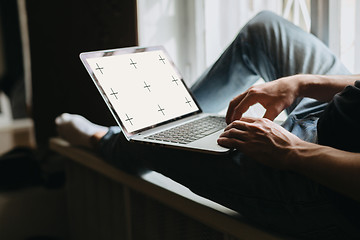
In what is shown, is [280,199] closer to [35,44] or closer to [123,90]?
[123,90]

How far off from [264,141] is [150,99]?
41 centimetres

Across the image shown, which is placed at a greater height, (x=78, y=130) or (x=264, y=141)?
(x=264, y=141)

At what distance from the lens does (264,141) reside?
27.9 inches

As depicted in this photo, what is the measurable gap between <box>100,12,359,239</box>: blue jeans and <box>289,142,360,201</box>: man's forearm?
0.12ft

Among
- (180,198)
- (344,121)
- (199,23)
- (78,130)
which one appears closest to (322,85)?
(344,121)

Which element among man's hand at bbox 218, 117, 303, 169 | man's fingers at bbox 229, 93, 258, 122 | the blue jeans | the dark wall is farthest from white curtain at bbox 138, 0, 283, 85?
man's hand at bbox 218, 117, 303, 169

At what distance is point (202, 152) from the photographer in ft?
2.59

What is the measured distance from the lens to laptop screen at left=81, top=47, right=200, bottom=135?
3.13 ft

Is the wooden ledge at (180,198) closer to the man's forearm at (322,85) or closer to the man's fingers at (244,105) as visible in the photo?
the man's fingers at (244,105)

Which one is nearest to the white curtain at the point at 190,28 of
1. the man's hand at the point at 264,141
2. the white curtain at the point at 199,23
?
the white curtain at the point at 199,23

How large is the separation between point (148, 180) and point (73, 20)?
121cm

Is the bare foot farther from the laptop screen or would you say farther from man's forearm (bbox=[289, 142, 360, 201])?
man's forearm (bbox=[289, 142, 360, 201])

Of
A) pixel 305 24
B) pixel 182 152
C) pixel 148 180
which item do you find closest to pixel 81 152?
pixel 148 180

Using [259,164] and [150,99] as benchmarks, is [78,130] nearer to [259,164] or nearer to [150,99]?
[150,99]
